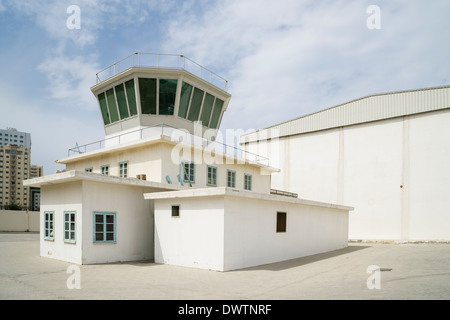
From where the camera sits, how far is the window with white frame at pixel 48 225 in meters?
14.7

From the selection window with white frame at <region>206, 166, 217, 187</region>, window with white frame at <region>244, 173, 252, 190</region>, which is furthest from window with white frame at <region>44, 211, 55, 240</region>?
window with white frame at <region>244, 173, 252, 190</region>

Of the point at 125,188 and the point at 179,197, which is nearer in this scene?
the point at 179,197

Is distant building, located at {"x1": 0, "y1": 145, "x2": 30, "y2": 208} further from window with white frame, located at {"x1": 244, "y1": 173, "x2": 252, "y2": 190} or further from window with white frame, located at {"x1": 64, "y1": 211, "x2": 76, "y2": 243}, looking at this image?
window with white frame, located at {"x1": 64, "y1": 211, "x2": 76, "y2": 243}

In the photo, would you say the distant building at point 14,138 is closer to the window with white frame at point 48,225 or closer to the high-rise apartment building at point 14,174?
the high-rise apartment building at point 14,174

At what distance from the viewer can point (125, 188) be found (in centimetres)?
1420

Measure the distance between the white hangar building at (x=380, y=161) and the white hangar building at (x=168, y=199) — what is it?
588 centimetres

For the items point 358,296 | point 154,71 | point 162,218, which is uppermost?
point 154,71

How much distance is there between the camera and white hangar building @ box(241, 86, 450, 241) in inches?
872

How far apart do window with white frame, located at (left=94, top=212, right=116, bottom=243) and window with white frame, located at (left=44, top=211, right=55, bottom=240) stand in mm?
2869

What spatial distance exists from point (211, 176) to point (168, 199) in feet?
20.4

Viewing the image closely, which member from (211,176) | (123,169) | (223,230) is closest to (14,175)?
(123,169)

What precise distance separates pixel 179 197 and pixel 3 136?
178676mm

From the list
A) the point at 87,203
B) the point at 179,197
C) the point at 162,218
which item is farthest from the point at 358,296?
the point at 87,203
